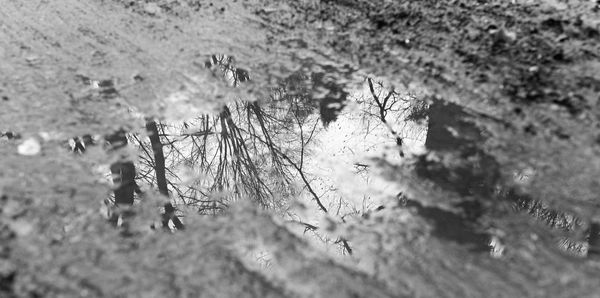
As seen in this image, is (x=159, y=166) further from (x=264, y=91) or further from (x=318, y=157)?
(x=318, y=157)

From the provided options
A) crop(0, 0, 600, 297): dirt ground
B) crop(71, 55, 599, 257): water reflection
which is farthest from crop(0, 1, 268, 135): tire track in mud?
crop(71, 55, 599, 257): water reflection

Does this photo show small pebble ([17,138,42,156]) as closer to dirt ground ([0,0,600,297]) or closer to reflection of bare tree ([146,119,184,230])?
dirt ground ([0,0,600,297])

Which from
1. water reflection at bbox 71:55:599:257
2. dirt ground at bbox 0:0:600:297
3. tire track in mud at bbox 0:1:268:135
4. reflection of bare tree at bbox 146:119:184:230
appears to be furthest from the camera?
tire track in mud at bbox 0:1:268:135

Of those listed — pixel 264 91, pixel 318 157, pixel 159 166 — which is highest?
pixel 264 91

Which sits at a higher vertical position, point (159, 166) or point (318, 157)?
point (318, 157)

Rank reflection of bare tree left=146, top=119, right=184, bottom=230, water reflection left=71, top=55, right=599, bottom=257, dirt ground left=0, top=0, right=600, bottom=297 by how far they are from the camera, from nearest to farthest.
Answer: dirt ground left=0, top=0, right=600, bottom=297, water reflection left=71, top=55, right=599, bottom=257, reflection of bare tree left=146, top=119, right=184, bottom=230

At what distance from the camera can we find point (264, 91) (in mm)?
2500

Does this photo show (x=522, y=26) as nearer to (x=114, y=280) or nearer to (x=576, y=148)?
(x=576, y=148)

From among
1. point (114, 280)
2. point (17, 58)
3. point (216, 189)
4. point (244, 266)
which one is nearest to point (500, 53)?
point (216, 189)

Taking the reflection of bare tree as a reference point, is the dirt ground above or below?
above

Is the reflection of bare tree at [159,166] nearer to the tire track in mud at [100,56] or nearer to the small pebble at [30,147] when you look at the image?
the tire track in mud at [100,56]

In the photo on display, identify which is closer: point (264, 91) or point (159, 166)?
point (159, 166)

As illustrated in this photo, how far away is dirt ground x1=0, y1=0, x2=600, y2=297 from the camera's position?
1.45 metres

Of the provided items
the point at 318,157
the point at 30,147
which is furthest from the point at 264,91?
the point at 30,147
